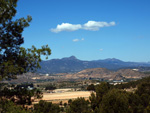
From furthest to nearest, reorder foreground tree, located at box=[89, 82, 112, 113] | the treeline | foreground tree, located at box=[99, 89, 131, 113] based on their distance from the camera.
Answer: foreground tree, located at box=[89, 82, 112, 113] → foreground tree, located at box=[99, 89, 131, 113] → the treeline

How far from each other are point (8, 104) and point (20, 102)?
192cm

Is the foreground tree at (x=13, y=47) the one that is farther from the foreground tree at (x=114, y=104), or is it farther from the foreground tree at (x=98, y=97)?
the foreground tree at (x=98, y=97)

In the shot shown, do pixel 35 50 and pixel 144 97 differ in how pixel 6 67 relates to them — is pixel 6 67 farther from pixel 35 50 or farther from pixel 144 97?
pixel 144 97

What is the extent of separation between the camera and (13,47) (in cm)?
1619

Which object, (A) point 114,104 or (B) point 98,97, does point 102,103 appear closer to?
(A) point 114,104

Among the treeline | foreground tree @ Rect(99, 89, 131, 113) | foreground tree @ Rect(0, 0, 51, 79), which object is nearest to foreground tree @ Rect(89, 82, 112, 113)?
the treeline

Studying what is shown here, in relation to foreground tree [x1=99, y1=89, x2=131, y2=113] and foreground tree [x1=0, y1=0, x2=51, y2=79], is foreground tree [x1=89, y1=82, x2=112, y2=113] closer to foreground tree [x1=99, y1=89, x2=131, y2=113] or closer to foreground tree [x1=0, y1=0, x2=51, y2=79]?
foreground tree [x1=99, y1=89, x2=131, y2=113]

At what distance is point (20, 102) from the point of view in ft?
54.9

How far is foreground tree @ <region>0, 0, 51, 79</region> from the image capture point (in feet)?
50.7

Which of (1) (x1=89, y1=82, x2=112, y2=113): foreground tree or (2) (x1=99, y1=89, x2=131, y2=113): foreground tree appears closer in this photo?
(2) (x1=99, y1=89, x2=131, y2=113): foreground tree

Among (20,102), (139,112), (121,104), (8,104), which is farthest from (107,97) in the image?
(8,104)

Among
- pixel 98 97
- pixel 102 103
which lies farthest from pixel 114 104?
pixel 98 97

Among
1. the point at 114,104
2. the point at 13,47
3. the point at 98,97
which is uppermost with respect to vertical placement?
the point at 13,47

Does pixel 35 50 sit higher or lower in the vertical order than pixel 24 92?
higher
